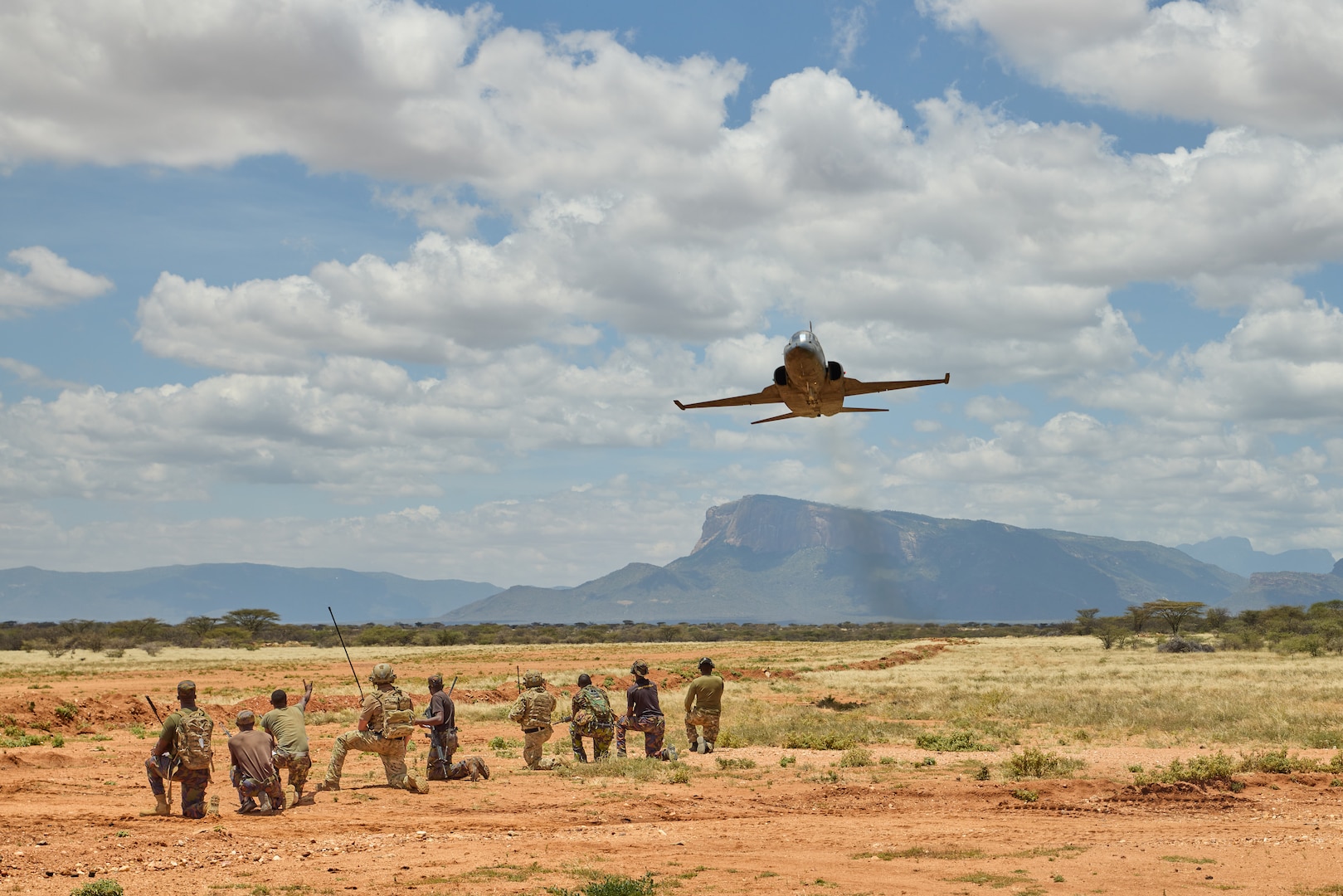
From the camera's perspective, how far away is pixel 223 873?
36.0 feet

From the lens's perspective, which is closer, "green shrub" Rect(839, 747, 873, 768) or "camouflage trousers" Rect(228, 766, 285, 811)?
"camouflage trousers" Rect(228, 766, 285, 811)

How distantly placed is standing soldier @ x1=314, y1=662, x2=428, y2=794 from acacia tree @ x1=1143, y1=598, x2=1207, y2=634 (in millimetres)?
72719

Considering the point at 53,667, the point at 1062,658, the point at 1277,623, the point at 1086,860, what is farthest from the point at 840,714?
the point at 1277,623

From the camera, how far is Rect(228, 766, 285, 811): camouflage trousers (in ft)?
45.6

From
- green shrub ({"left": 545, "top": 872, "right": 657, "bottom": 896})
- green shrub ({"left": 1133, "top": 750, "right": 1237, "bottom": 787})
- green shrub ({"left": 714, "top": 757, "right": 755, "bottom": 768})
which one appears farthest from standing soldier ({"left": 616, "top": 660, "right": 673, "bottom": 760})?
green shrub ({"left": 545, "top": 872, "right": 657, "bottom": 896})

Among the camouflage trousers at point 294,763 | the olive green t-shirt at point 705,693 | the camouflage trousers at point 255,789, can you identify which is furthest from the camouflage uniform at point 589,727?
the camouflage trousers at point 255,789

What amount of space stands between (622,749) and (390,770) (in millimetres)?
4391

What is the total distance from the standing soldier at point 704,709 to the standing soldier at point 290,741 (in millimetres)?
6932

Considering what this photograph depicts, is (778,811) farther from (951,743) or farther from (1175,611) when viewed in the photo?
(1175,611)

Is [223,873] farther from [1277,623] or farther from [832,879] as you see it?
[1277,623]

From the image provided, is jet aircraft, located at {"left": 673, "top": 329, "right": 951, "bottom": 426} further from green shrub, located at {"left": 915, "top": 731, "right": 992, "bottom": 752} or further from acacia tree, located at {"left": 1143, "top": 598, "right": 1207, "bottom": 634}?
acacia tree, located at {"left": 1143, "top": 598, "right": 1207, "bottom": 634}

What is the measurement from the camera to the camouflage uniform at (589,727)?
60.6ft

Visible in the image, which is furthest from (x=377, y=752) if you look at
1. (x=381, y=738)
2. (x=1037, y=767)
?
(x=1037, y=767)

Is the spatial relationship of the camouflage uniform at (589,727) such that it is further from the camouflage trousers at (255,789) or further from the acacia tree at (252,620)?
the acacia tree at (252,620)
